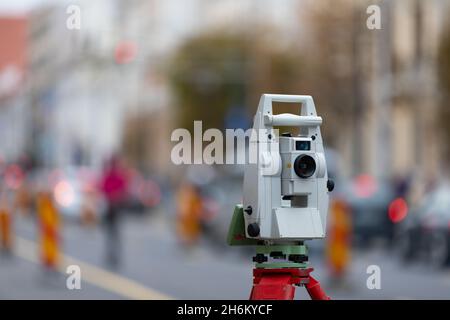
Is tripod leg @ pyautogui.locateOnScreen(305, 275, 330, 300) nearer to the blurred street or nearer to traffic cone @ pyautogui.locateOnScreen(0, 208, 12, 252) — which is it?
the blurred street

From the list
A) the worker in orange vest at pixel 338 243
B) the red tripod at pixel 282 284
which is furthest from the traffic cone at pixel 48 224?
the red tripod at pixel 282 284

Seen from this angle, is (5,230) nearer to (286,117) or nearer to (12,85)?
(286,117)

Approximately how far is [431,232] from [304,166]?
1605 cm

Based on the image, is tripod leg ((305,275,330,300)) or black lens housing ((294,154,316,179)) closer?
black lens housing ((294,154,316,179))

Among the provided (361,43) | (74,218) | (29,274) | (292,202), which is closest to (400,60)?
(361,43)

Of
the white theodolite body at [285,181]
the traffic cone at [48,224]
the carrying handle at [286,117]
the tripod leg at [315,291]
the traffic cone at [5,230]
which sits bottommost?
the traffic cone at [5,230]

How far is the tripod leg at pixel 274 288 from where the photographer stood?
8.03m

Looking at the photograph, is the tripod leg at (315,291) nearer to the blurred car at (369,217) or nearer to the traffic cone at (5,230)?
the traffic cone at (5,230)

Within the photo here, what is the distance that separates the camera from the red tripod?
805 centimetres

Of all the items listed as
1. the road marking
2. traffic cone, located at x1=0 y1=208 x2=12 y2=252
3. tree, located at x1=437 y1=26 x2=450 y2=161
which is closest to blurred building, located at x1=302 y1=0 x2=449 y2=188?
tree, located at x1=437 y1=26 x2=450 y2=161

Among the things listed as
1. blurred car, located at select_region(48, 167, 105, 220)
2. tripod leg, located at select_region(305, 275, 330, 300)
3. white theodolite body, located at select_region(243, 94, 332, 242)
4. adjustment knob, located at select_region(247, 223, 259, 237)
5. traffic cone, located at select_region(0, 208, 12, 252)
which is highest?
white theodolite body, located at select_region(243, 94, 332, 242)

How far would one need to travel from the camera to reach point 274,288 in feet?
26.5

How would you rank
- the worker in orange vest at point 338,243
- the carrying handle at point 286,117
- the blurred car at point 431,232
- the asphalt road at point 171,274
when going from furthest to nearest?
the blurred car at point 431,232
the worker in orange vest at point 338,243
the asphalt road at point 171,274
the carrying handle at point 286,117

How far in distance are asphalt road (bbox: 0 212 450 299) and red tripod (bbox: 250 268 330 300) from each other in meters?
2.89
